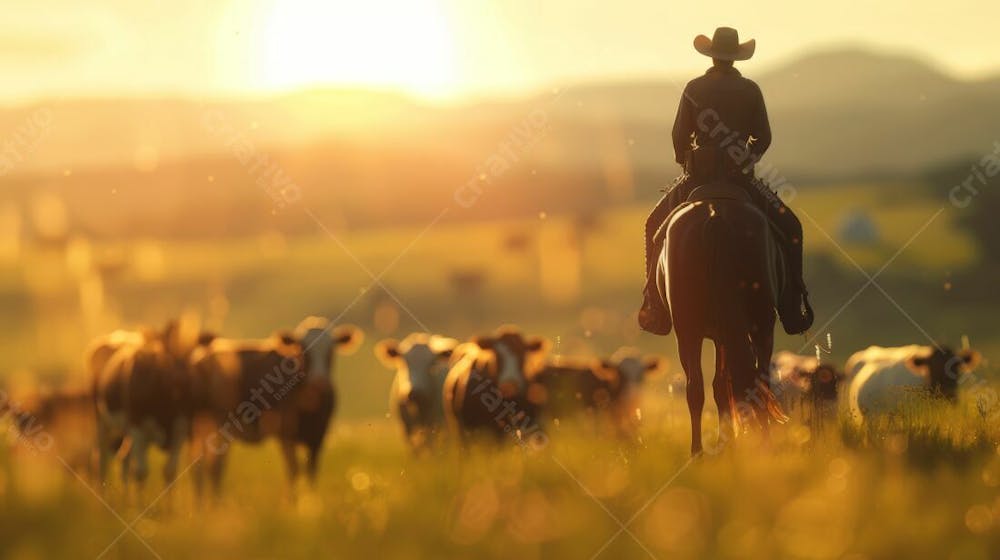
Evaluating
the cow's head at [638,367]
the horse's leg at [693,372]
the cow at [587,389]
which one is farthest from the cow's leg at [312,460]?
the cow's head at [638,367]

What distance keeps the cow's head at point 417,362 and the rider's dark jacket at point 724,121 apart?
8.10 m

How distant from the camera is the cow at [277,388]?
14656 millimetres

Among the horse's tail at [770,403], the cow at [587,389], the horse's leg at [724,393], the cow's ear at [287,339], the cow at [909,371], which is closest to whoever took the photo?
the horse's tail at [770,403]

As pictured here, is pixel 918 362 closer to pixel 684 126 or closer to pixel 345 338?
pixel 345 338

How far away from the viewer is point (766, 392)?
31.9 feet

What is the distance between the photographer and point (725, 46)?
1162cm

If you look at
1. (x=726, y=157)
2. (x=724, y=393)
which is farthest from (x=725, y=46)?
(x=724, y=393)

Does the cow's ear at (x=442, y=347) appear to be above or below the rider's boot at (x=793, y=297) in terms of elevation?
below

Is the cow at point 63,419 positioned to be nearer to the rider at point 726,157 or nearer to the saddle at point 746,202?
the rider at point 726,157

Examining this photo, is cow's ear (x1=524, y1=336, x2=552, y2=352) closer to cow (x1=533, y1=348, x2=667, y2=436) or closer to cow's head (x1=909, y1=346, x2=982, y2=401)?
cow (x1=533, y1=348, x2=667, y2=436)

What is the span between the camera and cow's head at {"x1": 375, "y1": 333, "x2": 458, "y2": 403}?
18.7m

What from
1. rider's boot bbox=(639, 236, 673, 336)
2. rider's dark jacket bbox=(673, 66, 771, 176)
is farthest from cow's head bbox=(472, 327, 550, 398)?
rider's dark jacket bbox=(673, 66, 771, 176)

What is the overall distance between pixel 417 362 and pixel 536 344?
3.08m

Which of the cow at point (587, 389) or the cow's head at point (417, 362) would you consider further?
the cow's head at point (417, 362)
